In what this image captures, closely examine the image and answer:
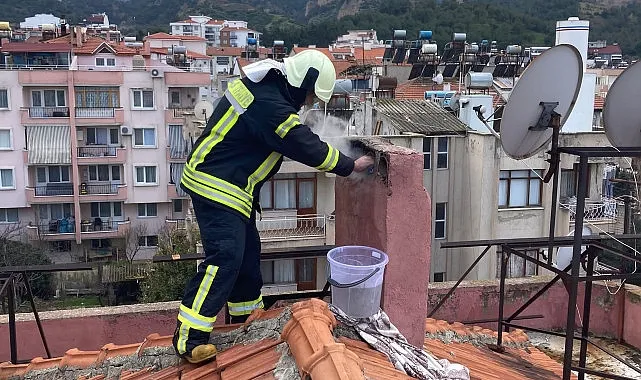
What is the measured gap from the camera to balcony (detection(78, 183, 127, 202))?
32500 millimetres

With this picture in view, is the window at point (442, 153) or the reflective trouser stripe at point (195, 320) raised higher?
the reflective trouser stripe at point (195, 320)

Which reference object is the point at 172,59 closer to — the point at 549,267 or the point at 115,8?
the point at 549,267

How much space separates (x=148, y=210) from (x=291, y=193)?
1563 cm

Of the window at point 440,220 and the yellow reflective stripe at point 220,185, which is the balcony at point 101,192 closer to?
the window at point 440,220

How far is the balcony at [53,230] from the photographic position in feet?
107

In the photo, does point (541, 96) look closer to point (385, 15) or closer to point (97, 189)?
point (97, 189)

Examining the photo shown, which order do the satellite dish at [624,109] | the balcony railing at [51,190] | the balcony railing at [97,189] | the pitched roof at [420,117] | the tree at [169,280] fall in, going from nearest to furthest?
the satellite dish at [624,109], the tree at [169,280], the pitched roof at [420,117], the balcony railing at [51,190], the balcony railing at [97,189]

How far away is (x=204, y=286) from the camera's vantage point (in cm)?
369

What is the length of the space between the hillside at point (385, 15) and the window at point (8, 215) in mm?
56377

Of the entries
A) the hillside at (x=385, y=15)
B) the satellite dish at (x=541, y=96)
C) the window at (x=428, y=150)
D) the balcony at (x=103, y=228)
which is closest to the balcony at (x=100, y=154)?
the balcony at (x=103, y=228)

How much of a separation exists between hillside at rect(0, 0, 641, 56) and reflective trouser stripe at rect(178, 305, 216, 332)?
75.3 metres

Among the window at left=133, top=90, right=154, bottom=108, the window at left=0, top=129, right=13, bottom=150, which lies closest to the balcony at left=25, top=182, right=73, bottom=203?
the window at left=0, top=129, right=13, bottom=150

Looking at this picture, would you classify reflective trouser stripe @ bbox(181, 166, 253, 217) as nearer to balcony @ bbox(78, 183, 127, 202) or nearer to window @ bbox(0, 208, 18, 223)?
balcony @ bbox(78, 183, 127, 202)

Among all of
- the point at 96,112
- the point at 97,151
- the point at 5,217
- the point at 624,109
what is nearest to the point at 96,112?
the point at 96,112
